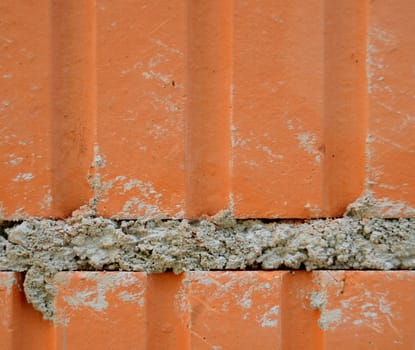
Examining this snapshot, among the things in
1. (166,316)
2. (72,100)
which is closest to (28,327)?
(166,316)

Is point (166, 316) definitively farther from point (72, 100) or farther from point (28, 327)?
point (72, 100)

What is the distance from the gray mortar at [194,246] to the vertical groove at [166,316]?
0.09ft

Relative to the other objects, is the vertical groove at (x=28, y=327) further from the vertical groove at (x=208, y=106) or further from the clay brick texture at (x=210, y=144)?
the vertical groove at (x=208, y=106)

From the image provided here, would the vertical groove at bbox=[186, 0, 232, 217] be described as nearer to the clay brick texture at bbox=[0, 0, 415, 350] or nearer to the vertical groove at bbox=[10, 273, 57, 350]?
the clay brick texture at bbox=[0, 0, 415, 350]

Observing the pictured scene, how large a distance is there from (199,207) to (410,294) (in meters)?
0.36

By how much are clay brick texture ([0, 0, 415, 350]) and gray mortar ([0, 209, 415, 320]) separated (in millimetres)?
17

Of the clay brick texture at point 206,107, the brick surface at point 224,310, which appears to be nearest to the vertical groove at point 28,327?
the brick surface at point 224,310

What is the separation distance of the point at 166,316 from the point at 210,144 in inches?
11.3

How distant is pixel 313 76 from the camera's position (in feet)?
2.76

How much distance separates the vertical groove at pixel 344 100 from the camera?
2.76 feet

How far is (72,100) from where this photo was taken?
0.87 meters

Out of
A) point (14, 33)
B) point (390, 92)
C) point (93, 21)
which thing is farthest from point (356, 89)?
point (14, 33)

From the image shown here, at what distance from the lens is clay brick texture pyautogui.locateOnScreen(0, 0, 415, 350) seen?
0.84 metres

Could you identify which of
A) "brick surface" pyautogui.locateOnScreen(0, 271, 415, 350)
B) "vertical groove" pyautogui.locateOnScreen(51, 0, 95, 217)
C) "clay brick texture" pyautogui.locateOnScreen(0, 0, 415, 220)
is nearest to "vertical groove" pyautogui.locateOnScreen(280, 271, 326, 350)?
"brick surface" pyautogui.locateOnScreen(0, 271, 415, 350)
